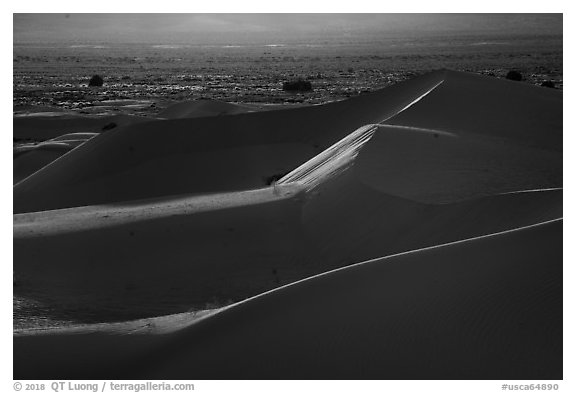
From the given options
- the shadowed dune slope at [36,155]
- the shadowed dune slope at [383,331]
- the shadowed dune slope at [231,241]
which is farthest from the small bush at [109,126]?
the shadowed dune slope at [383,331]

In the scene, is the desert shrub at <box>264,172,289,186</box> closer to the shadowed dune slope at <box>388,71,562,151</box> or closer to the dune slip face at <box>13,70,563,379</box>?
the dune slip face at <box>13,70,563,379</box>

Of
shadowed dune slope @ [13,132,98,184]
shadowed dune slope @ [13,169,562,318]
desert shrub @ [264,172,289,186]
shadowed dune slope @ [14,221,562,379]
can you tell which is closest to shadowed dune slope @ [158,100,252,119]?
A: shadowed dune slope @ [13,132,98,184]

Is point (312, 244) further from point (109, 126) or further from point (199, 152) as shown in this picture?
point (109, 126)

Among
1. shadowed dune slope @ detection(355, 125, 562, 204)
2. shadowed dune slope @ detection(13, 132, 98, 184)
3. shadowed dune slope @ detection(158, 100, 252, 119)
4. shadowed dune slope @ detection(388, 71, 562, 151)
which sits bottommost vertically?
shadowed dune slope @ detection(13, 132, 98, 184)

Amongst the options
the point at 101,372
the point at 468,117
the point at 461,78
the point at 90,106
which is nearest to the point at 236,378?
the point at 101,372

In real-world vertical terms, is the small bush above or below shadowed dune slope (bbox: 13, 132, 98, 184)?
above

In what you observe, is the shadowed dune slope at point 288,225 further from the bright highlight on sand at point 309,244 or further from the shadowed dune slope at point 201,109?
the shadowed dune slope at point 201,109

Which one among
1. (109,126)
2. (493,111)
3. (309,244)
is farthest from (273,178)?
(109,126)

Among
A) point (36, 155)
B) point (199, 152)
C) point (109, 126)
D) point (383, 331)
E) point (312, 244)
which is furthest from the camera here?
point (109, 126)
